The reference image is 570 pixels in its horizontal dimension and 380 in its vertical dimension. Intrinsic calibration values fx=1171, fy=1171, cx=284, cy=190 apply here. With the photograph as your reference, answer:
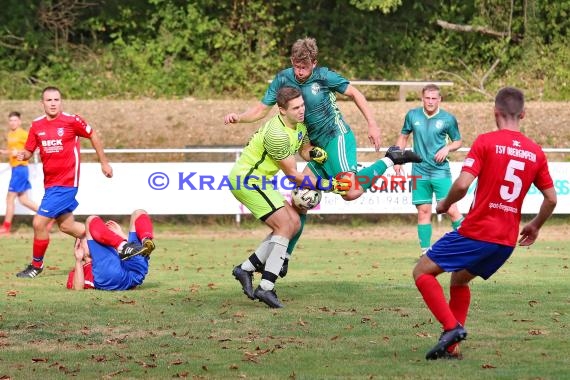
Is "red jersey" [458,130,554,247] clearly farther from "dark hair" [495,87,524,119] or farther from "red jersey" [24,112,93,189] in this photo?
"red jersey" [24,112,93,189]

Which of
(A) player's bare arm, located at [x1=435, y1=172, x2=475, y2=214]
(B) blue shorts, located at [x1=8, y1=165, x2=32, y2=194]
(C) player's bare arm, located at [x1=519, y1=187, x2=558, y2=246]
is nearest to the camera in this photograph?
(A) player's bare arm, located at [x1=435, y1=172, x2=475, y2=214]

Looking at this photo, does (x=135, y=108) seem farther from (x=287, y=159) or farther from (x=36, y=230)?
(x=287, y=159)

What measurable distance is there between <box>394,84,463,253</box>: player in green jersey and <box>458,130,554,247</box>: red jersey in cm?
726

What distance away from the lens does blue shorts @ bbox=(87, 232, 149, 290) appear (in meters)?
11.4

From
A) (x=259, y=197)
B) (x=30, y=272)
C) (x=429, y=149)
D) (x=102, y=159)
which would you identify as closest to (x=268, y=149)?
(x=259, y=197)

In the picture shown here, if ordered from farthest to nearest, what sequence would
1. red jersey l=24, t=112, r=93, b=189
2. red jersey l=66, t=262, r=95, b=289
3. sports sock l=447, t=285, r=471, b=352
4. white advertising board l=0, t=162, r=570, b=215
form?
white advertising board l=0, t=162, r=570, b=215
red jersey l=24, t=112, r=93, b=189
red jersey l=66, t=262, r=95, b=289
sports sock l=447, t=285, r=471, b=352

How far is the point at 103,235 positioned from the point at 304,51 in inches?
104

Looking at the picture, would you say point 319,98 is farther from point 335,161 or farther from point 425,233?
point 425,233

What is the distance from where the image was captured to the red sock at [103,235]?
11.3 meters

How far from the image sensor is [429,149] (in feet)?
50.0

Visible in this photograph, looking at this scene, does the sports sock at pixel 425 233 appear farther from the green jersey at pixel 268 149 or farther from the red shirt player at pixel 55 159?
the green jersey at pixel 268 149

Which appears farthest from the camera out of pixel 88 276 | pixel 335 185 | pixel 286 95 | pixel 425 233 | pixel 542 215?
pixel 425 233

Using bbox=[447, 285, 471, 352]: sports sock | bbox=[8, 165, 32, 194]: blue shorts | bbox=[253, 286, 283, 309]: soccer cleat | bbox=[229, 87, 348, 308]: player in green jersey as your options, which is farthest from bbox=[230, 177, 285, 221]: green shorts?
bbox=[8, 165, 32, 194]: blue shorts

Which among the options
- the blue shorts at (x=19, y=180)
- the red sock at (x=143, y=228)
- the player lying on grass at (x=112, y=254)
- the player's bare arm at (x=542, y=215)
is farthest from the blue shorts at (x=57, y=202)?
the blue shorts at (x=19, y=180)
